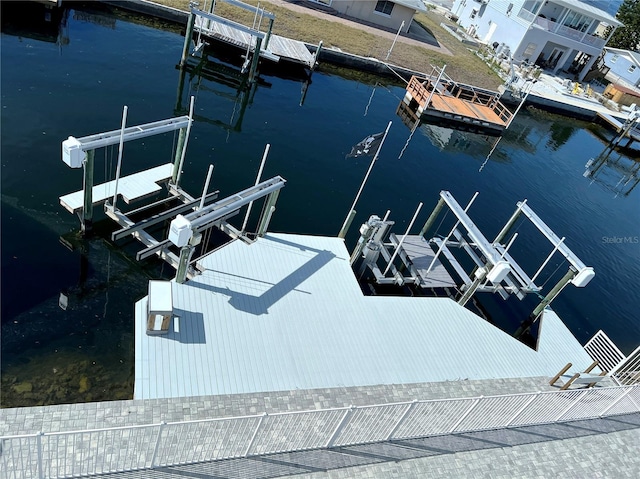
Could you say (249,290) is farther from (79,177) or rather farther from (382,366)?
(79,177)

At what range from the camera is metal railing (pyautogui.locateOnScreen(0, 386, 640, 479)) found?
31.3 ft

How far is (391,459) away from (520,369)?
7.02m

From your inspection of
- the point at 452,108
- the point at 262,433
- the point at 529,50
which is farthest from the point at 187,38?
the point at 529,50

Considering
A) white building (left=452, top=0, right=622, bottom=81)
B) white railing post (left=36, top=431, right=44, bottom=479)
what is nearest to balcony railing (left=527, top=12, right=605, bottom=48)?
white building (left=452, top=0, right=622, bottom=81)

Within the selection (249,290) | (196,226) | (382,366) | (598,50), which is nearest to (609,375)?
(382,366)

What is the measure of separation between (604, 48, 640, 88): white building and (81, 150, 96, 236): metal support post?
65.7 m

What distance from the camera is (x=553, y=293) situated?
19828mm

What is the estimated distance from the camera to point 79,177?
64.7ft

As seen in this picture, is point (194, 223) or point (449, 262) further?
point (449, 262)

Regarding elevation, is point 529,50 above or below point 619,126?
above

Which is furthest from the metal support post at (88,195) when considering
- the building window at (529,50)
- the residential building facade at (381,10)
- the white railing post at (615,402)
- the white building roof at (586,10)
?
the white building roof at (586,10)

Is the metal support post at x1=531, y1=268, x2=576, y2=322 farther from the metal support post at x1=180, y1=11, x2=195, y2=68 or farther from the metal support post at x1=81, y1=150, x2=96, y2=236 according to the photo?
the metal support post at x1=180, y1=11, x2=195, y2=68

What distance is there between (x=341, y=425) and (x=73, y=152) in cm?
1131

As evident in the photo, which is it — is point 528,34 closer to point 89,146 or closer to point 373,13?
point 373,13
